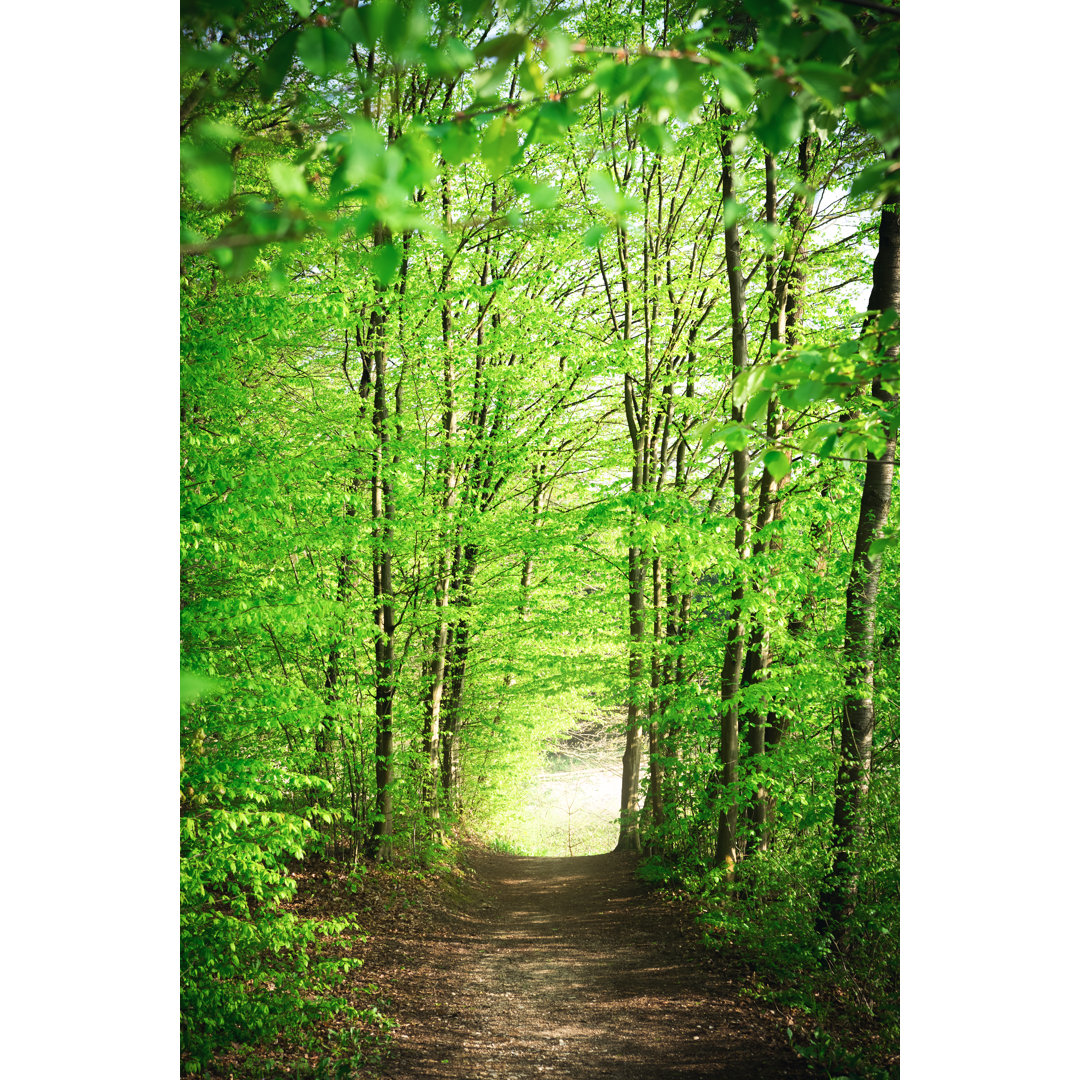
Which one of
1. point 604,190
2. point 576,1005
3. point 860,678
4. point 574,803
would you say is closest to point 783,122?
point 604,190

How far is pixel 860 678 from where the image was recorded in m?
3.66

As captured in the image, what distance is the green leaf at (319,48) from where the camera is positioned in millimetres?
1182

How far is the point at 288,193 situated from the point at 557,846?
20.1 m

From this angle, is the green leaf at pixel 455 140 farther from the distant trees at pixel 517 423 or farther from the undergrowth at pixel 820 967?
the undergrowth at pixel 820 967

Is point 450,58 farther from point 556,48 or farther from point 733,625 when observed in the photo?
point 733,625

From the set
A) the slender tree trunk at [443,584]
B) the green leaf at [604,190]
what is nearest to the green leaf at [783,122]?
the green leaf at [604,190]

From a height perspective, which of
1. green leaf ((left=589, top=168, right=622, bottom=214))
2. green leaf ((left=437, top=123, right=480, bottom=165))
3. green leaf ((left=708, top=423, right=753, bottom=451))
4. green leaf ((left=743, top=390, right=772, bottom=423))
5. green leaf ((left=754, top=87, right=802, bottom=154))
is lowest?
green leaf ((left=708, top=423, right=753, bottom=451))

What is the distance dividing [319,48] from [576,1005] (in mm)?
4304

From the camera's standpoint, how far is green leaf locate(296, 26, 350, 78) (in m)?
1.18

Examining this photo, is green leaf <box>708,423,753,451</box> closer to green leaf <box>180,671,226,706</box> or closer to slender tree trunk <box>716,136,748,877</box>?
green leaf <box>180,671,226,706</box>

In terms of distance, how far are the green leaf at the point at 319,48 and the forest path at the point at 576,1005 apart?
343 centimetres

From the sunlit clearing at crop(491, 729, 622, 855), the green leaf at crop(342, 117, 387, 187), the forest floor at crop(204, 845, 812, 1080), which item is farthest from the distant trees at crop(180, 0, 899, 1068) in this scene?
the sunlit clearing at crop(491, 729, 622, 855)
